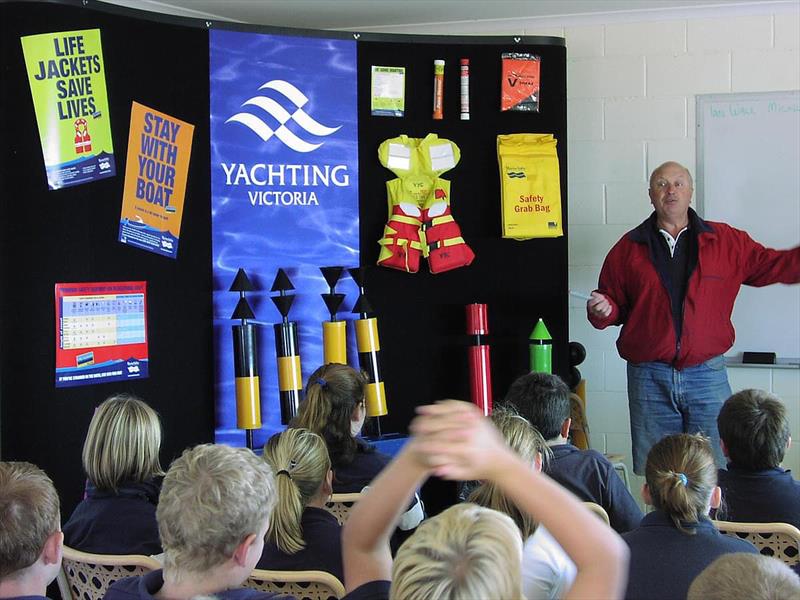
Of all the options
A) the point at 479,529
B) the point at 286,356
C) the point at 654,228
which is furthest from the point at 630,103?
the point at 479,529

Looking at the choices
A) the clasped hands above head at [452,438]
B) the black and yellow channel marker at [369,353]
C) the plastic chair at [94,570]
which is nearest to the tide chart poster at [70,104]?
the black and yellow channel marker at [369,353]

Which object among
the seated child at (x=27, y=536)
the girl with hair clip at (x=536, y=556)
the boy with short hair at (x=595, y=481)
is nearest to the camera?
the seated child at (x=27, y=536)

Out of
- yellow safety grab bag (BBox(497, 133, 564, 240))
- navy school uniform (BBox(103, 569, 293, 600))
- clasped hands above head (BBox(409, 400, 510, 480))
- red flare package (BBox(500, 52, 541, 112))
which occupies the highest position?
red flare package (BBox(500, 52, 541, 112))

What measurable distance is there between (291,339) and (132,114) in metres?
1.20

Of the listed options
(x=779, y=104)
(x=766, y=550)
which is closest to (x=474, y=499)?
(x=766, y=550)

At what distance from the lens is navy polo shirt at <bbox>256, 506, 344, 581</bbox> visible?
2.25m

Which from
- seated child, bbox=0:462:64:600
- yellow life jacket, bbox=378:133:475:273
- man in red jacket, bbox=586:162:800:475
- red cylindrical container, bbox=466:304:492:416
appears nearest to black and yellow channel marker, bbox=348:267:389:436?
yellow life jacket, bbox=378:133:475:273

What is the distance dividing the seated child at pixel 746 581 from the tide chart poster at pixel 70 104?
3.31m

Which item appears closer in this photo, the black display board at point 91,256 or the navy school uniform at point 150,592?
the navy school uniform at point 150,592

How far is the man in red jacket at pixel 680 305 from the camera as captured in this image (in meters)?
4.22

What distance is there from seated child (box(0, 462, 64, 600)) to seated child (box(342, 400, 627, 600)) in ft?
2.82

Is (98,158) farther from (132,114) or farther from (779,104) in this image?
(779,104)

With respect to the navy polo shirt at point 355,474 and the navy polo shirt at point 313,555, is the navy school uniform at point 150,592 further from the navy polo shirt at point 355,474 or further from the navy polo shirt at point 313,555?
the navy polo shirt at point 355,474

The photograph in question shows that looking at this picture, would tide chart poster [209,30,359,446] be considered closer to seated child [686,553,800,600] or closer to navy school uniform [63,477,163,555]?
navy school uniform [63,477,163,555]
